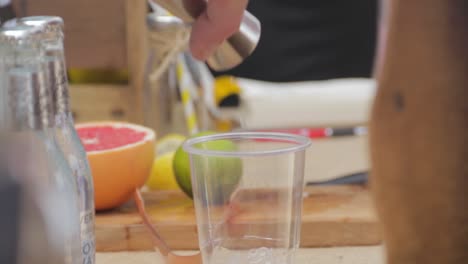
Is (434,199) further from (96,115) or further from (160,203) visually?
(96,115)

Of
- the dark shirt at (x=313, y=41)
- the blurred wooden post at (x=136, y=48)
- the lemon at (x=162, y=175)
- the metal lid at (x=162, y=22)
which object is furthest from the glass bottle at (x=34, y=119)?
the dark shirt at (x=313, y=41)

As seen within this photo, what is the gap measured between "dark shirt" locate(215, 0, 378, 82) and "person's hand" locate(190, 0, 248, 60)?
1.97 meters

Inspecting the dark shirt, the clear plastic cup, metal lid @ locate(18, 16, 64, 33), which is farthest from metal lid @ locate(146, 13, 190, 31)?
the dark shirt

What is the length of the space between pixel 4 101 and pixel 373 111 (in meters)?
0.18

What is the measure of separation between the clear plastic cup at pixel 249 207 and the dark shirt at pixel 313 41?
2.05m

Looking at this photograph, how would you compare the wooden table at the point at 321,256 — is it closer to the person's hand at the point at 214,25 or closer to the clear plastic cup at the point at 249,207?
the clear plastic cup at the point at 249,207

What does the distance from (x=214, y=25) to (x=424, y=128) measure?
362 mm

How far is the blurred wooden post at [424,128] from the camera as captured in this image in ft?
0.85

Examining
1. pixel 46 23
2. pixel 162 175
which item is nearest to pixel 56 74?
pixel 46 23

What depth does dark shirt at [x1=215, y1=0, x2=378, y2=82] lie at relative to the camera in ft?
8.58

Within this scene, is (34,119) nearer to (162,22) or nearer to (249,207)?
(249,207)

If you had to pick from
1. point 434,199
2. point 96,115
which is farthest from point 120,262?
point 96,115

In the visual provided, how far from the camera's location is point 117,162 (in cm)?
76

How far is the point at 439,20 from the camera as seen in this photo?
259mm
